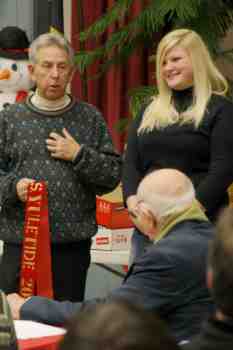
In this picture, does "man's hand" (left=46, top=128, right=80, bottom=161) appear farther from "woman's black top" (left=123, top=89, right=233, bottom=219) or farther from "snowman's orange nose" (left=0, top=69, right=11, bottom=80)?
"snowman's orange nose" (left=0, top=69, right=11, bottom=80)

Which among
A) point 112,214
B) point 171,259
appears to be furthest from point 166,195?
point 112,214

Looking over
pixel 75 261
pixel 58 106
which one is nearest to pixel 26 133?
pixel 58 106

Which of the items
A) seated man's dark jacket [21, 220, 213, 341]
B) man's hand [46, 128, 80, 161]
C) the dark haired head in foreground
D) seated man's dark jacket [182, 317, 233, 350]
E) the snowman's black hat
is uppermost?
the snowman's black hat

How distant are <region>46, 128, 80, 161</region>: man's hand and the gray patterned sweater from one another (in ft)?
0.07

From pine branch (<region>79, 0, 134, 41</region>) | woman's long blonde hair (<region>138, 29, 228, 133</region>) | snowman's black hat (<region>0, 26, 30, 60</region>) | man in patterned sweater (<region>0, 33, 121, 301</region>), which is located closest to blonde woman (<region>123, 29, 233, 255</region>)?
woman's long blonde hair (<region>138, 29, 228, 133</region>)

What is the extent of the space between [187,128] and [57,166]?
482 millimetres

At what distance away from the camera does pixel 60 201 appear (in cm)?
322

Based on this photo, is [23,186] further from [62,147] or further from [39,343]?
[39,343]

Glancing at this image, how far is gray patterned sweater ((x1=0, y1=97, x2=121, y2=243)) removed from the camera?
3.20 metres

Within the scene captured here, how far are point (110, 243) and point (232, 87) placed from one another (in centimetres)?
101

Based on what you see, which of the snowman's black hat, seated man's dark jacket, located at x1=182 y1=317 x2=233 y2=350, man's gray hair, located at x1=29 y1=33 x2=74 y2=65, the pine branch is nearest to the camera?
Result: seated man's dark jacket, located at x1=182 y1=317 x2=233 y2=350

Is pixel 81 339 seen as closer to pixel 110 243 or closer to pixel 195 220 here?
pixel 195 220

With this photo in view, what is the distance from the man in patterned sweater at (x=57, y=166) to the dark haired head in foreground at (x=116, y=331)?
1923 mm

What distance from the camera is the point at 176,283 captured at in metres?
2.28
